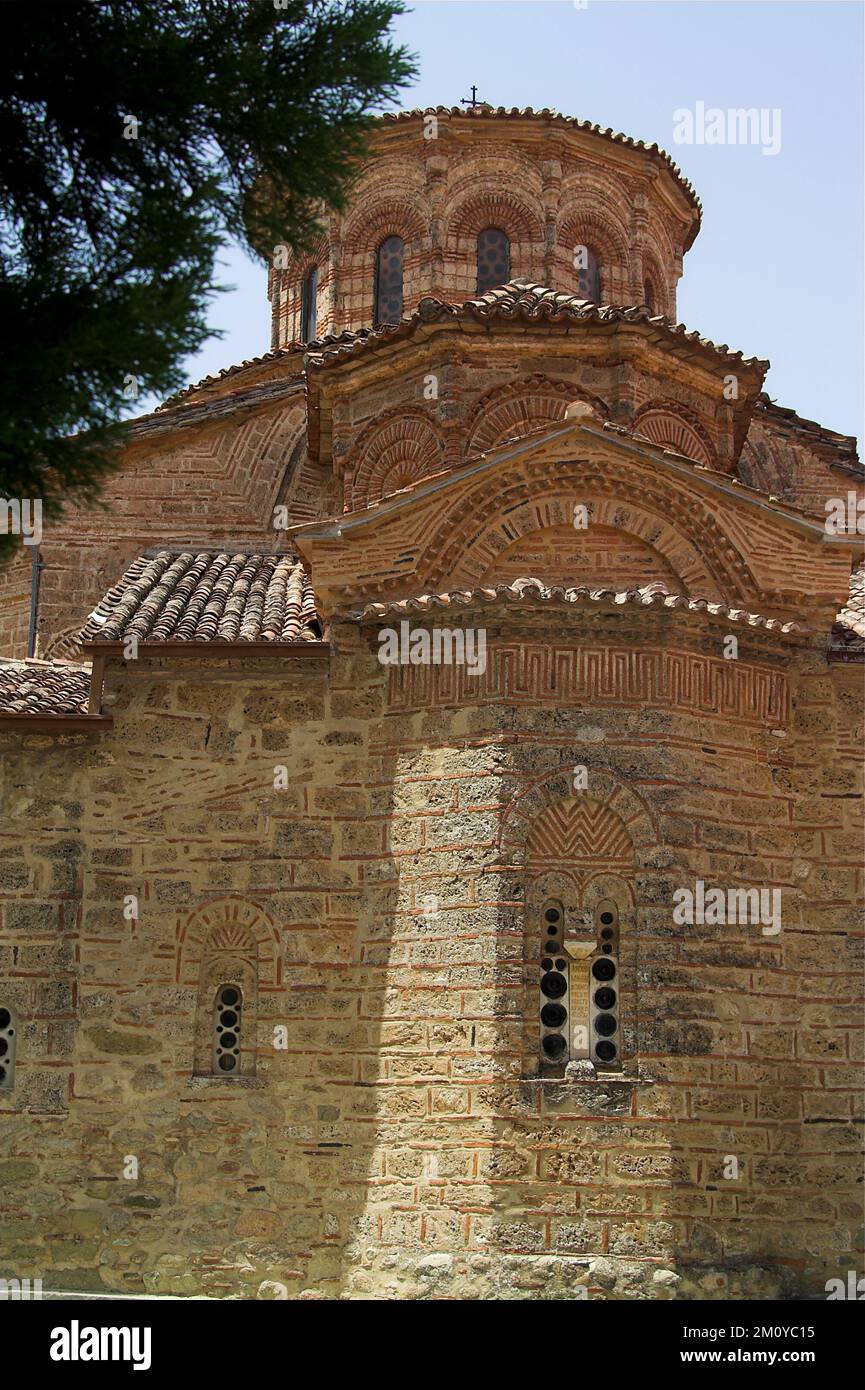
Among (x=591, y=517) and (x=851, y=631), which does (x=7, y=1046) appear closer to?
(x=591, y=517)

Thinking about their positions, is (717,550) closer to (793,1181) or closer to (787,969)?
(787,969)

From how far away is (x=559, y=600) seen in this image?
11039 millimetres

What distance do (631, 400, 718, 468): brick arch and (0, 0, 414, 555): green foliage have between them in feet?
18.9

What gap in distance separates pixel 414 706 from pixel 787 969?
9.01 ft

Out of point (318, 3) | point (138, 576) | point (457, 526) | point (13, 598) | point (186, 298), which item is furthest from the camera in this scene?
point (13, 598)

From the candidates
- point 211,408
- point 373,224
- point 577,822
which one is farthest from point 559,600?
point 373,224

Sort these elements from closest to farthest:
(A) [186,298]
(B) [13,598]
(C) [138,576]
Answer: (A) [186,298] → (C) [138,576] → (B) [13,598]

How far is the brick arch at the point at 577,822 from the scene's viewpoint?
10914 mm

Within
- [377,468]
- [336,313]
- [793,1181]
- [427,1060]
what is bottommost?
[793,1181]

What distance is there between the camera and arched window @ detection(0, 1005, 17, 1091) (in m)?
11.6

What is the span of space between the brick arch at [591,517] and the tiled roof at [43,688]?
2.52m

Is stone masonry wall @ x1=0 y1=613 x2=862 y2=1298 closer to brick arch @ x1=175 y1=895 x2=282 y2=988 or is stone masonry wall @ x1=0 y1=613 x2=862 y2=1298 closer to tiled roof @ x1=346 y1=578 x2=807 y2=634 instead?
brick arch @ x1=175 y1=895 x2=282 y2=988

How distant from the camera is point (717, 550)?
38.5ft

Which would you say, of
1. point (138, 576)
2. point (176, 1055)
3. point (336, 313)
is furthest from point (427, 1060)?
point (336, 313)
